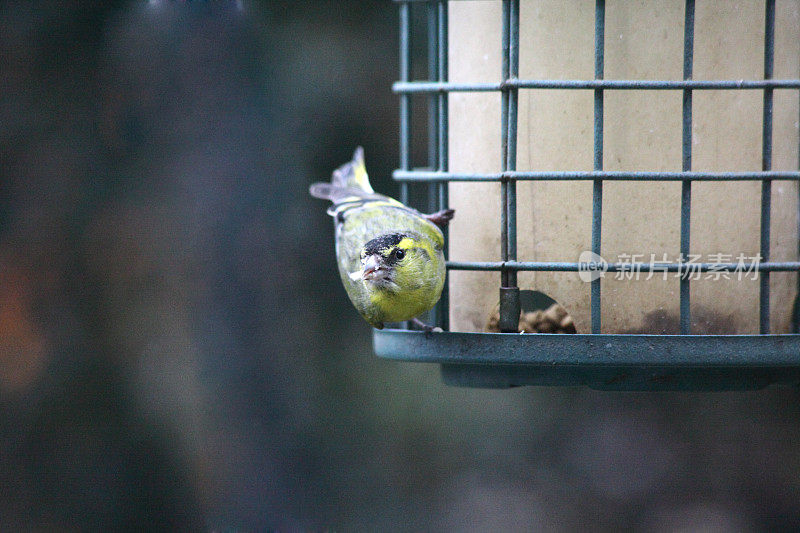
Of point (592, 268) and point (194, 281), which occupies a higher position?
point (592, 268)

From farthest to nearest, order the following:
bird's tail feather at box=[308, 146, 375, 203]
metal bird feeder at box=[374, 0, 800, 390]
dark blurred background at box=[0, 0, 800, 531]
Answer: dark blurred background at box=[0, 0, 800, 531], bird's tail feather at box=[308, 146, 375, 203], metal bird feeder at box=[374, 0, 800, 390]

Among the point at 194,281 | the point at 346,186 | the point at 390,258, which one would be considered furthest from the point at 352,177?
the point at 194,281

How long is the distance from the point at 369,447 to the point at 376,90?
2.42 m

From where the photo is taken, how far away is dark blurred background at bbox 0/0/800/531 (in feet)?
18.8

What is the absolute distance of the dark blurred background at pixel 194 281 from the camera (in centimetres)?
573

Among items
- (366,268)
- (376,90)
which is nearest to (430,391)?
(376,90)

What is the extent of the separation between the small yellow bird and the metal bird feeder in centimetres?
14

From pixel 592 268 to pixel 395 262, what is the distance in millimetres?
750

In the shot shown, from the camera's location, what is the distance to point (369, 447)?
6547 mm

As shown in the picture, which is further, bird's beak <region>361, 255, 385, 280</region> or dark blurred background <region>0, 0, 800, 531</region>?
dark blurred background <region>0, 0, 800, 531</region>

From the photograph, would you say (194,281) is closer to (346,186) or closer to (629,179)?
(346,186)

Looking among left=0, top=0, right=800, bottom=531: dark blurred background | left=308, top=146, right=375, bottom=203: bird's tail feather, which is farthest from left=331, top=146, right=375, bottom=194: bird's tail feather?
left=0, top=0, right=800, bottom=531: dark blurred background

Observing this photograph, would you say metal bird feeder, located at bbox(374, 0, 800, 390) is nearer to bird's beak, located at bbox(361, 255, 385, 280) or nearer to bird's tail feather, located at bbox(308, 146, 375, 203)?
bird's beak, located at bbox(361, 255, 385, 280)

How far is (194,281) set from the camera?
5926mm
